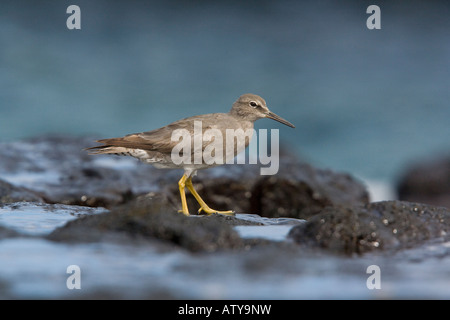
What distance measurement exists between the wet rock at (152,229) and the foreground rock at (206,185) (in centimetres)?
446

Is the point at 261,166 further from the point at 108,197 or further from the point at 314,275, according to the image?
the point at 314,275

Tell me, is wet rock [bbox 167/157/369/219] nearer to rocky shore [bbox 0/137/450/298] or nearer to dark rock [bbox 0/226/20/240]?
rocky shore [bbox 0/137/450/298]

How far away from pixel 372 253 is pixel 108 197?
18.6ft

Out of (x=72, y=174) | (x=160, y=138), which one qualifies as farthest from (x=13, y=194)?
(x=160, y=138)

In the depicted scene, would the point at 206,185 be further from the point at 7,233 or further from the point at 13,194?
the point at 7,233

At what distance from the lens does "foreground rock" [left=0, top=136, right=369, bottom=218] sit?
9.71m

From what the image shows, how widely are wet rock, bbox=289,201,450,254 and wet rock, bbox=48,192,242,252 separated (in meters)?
0.78

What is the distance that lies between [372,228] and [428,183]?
486 inches

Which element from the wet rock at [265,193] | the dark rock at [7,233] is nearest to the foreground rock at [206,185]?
A: the wet rock at [265,193]

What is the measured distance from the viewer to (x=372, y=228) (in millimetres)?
5207

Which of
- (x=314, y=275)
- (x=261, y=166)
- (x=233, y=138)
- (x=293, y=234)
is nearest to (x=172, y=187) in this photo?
(x=261, y=166)

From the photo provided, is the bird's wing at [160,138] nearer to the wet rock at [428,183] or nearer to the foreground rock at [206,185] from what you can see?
the foreground rock at [206,185]
